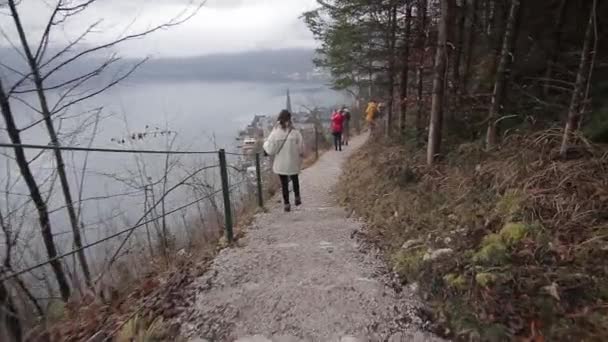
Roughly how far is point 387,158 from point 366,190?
124 centimetres

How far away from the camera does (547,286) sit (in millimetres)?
2223

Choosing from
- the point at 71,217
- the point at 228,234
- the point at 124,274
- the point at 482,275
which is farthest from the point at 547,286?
the point at 71,217

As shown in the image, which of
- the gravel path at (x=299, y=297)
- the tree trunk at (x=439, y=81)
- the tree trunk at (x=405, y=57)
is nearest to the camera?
the gravel path at (x=299, y=297)

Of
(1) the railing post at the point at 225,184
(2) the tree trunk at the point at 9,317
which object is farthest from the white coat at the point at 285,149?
(2) the tree trunk at the point at 9,317

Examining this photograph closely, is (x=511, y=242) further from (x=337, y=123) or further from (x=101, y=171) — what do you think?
(x=337, y=123)

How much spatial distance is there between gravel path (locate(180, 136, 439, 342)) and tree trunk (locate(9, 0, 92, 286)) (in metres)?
1.74

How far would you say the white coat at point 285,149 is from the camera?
5340 mm

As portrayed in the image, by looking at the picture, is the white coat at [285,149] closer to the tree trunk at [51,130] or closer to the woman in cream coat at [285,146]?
the woman in cream coat at [285,146]

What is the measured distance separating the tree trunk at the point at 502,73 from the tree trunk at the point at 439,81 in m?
0.79

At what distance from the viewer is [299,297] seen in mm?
2719

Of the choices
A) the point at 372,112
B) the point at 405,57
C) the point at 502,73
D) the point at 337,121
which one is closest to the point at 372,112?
the point at 372,112

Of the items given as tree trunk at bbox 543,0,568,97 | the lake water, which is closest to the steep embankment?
tree trunk at bbox 543,0,568,97

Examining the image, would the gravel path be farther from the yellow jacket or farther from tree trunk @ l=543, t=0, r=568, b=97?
the yellow jacket

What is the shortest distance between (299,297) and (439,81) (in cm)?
430
